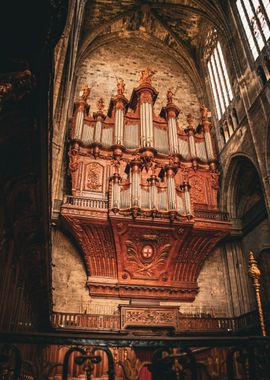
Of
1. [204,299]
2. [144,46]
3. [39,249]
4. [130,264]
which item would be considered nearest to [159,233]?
[130,264]

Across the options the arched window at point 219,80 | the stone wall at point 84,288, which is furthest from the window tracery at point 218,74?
the stone wall at point 84,288

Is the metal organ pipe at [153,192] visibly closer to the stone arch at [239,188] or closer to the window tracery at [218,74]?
the stone arch at [239,188]

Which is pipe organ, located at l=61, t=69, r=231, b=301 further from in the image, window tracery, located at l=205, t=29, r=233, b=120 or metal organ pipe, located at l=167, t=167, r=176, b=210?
window tracery, located at l=205, t=29, r=233, b=120

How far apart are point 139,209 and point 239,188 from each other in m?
5.20

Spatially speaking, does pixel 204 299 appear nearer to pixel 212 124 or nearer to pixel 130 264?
pixel 130 264

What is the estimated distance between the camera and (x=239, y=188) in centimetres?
1373

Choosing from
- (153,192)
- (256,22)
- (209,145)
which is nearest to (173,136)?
(209,145)

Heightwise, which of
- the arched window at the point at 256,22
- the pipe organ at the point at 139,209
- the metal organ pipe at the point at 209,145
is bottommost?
the pipe organ at the point at 139,209

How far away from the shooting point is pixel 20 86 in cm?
246

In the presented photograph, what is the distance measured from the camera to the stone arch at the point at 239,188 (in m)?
13.1

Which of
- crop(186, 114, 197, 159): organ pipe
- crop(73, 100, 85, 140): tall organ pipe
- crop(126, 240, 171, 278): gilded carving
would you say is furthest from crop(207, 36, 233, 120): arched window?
crop(126, 240, 171, 278): gilded carving

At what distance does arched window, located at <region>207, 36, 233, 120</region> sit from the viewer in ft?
49.1

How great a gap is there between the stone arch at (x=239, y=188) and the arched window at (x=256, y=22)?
4.02m

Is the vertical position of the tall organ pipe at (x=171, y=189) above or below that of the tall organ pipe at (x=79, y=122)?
below
